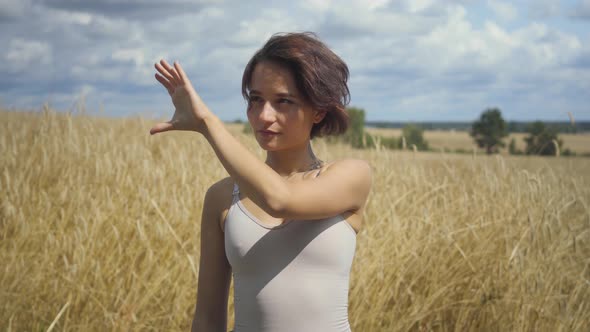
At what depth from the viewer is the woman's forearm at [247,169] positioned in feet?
4.01

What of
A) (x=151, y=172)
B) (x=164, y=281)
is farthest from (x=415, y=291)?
(x=151, y=172)

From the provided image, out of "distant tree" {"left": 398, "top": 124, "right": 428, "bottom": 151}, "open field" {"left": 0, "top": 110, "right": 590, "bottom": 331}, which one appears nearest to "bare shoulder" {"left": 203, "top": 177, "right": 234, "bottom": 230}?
"open field" {"left": 0, "top": 110, "right": 590, "bottom": 331}

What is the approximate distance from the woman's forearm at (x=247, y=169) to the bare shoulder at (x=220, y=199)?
0.87ft

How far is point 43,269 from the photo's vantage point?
3518mm

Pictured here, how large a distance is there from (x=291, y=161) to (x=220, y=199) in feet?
0.72

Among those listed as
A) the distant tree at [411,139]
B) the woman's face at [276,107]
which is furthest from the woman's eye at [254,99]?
the distant tree at [411,139]

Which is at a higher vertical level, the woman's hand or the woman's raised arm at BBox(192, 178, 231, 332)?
the woman's hand

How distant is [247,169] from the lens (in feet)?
4.01

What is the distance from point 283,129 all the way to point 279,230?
0.26 meters

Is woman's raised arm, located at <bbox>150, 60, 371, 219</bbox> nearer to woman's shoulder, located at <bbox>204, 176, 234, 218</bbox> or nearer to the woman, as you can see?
the woman

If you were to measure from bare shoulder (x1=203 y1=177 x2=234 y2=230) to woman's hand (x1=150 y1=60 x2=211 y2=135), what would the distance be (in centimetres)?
27

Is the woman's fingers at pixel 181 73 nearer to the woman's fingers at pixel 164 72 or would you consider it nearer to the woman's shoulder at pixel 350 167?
the woman's fingers at pixel 164 72

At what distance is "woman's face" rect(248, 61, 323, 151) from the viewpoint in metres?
1.43

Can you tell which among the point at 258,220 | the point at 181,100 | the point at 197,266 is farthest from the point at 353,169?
the point at 197,266
